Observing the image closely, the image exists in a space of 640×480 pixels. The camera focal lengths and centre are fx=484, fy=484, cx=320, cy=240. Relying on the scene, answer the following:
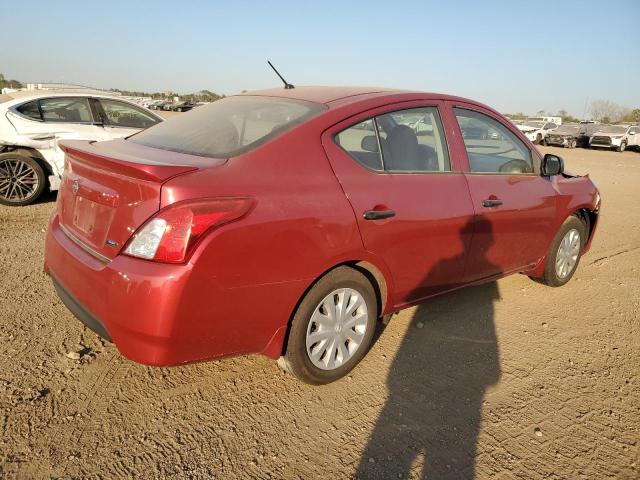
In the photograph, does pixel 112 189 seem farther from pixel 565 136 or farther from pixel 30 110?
pixel 565 136

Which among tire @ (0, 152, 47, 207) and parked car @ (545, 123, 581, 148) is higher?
parked car @ (545, 123, 581, 148)

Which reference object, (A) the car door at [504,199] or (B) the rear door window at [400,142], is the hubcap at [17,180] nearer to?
(B) the rear door window at [400,142]

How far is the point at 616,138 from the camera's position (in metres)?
25.9

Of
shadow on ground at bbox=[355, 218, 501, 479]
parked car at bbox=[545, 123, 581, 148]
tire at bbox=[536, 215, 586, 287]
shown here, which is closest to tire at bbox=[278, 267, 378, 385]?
shadow on ground at bbox=[355, 218, 501, 479]

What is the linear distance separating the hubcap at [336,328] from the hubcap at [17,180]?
Result: 5.46m

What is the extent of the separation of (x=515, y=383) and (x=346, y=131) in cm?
183

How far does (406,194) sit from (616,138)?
92.4 ft

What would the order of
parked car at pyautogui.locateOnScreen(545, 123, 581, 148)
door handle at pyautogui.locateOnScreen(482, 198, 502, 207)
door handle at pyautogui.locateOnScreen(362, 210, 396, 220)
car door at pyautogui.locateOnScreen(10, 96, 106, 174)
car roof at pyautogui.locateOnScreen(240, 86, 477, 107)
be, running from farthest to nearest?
1. parked car at pyautogui.locateOnScreen(545, 123, 581, 148)
2. car door at pyautogui.locateOnScreen(10, 96, 106, 174)
3. door handle at pyautogui.locateOnScreen(482, 198, 502, 207)
4. car roof at pyautogui.locateOnScreen(240, 86, 477, 107)
5. door handle at pyautogui.locateOnScreen(362, 210, 396, 220)

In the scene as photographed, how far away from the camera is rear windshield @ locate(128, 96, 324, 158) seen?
2588 millimetres

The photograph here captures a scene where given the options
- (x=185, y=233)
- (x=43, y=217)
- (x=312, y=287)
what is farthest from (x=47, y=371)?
(x=43, y=217)

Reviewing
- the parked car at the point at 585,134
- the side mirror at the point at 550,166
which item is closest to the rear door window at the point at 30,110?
the side mirror at the point at 550,166

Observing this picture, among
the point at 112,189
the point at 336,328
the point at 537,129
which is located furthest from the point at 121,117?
the point at 537,129

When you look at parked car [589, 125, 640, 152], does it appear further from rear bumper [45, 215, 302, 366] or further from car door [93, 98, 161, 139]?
rear bumper [45, 215, 302, 366]

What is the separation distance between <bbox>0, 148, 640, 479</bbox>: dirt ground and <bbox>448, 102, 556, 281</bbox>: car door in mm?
526
